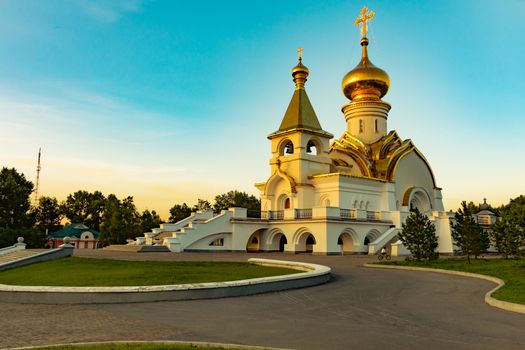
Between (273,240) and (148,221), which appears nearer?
(273,240)

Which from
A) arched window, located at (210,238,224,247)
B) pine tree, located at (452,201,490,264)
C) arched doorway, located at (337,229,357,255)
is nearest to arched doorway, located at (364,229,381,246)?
arched doorway, located at (337,229,357,255)

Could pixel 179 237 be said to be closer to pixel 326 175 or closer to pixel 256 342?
pixel 326 175

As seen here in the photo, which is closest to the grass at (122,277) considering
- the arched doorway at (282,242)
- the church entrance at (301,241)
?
the church entrance at (301,241)

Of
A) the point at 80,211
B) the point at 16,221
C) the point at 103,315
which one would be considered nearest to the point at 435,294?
the point at 103,315

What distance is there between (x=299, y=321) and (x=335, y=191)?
2386 cm

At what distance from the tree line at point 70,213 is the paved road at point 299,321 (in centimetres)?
3695

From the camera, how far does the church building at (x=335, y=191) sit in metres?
28.6

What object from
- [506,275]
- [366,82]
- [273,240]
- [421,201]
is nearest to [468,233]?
[506,275]

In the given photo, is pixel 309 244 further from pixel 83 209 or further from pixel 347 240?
pixel 83 209

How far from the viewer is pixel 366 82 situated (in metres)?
39.2

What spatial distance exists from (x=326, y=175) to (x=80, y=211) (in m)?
51.0

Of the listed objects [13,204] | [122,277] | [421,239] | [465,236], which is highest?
[13,204]

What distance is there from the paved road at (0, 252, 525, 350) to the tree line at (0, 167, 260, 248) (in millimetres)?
36947

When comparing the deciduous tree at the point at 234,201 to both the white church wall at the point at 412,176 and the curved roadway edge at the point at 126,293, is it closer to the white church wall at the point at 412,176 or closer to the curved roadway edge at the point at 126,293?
the white church wall at the point at 412,176
